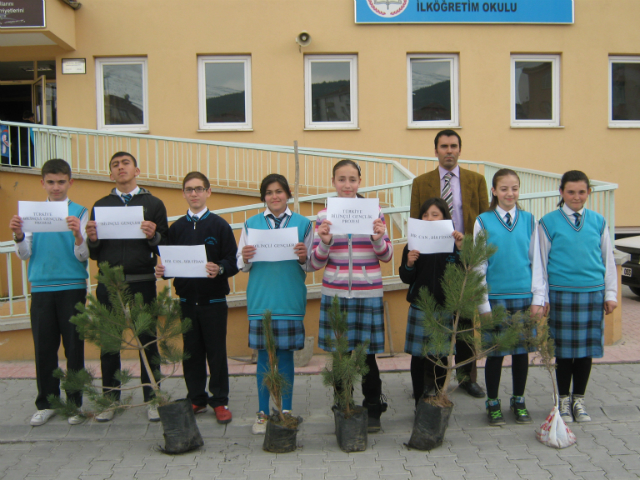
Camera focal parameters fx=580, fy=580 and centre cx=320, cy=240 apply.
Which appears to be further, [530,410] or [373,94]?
[373,94]

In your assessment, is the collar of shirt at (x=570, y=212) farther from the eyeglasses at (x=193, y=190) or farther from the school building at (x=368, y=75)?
the school building at (x=368, y=75)

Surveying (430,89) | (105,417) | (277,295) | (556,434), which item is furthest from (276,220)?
(430,89)

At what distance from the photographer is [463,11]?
11539mm

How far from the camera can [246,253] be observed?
4.00m

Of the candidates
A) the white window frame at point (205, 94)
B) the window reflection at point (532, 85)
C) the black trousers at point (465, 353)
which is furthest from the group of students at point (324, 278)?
the window reflection at point (532, 85)

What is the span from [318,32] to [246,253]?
861cm

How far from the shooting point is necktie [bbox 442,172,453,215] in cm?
458

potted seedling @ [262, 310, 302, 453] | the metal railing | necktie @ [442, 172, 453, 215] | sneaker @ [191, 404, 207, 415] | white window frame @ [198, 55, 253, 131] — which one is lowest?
sneaker @ [191, 404, 207, 415]

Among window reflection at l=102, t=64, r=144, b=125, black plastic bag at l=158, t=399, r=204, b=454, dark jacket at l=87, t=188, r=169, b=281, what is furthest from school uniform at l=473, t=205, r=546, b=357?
window reflection at l=102, t=64, r=144, b=125

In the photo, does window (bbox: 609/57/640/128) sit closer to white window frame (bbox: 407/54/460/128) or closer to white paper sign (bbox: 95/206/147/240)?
white window frame (bbox: 407/54/460/128)

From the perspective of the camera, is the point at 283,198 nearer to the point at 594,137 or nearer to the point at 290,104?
the point at 290,104

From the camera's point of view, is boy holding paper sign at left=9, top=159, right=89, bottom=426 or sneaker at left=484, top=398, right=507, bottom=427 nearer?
sneaker at left=484, top=398, right=507, bottom=427

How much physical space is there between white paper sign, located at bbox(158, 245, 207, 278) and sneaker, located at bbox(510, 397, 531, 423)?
247 centimetres

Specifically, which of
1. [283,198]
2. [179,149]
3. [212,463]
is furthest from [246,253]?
[179,149]
